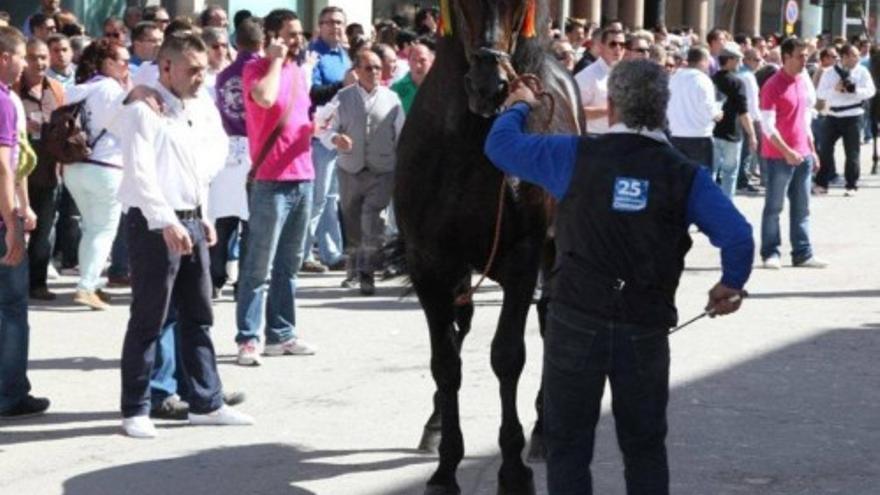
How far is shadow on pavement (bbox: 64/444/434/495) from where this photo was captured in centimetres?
815

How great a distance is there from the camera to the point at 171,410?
970 cm

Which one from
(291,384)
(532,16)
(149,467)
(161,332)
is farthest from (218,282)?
(532,16)

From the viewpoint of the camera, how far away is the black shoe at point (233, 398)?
1000 centimetres

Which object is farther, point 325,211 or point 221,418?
point 325,211

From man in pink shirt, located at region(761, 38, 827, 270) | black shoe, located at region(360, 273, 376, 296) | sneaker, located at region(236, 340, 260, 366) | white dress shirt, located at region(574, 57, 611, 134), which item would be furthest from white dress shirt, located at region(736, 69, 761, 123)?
sneaker, located at region(236, 340, 260, 366)

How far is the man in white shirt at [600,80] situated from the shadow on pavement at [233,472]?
4823 mm

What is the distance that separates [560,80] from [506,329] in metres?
1.36

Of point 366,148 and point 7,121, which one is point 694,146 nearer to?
point 366,148

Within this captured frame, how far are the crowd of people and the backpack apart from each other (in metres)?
0.05

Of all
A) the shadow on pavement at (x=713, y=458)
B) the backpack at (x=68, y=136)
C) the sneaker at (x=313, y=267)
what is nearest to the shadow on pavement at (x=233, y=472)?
the shadow on pavement at (x=713, y=458)

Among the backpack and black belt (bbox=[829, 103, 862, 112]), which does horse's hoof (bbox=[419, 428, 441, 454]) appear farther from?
black belt (bbox=[829, 103, 862, 112])

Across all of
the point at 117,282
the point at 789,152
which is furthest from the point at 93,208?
the point at 789,152

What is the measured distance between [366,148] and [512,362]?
6.78m

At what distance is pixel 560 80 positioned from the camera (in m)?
8.85
